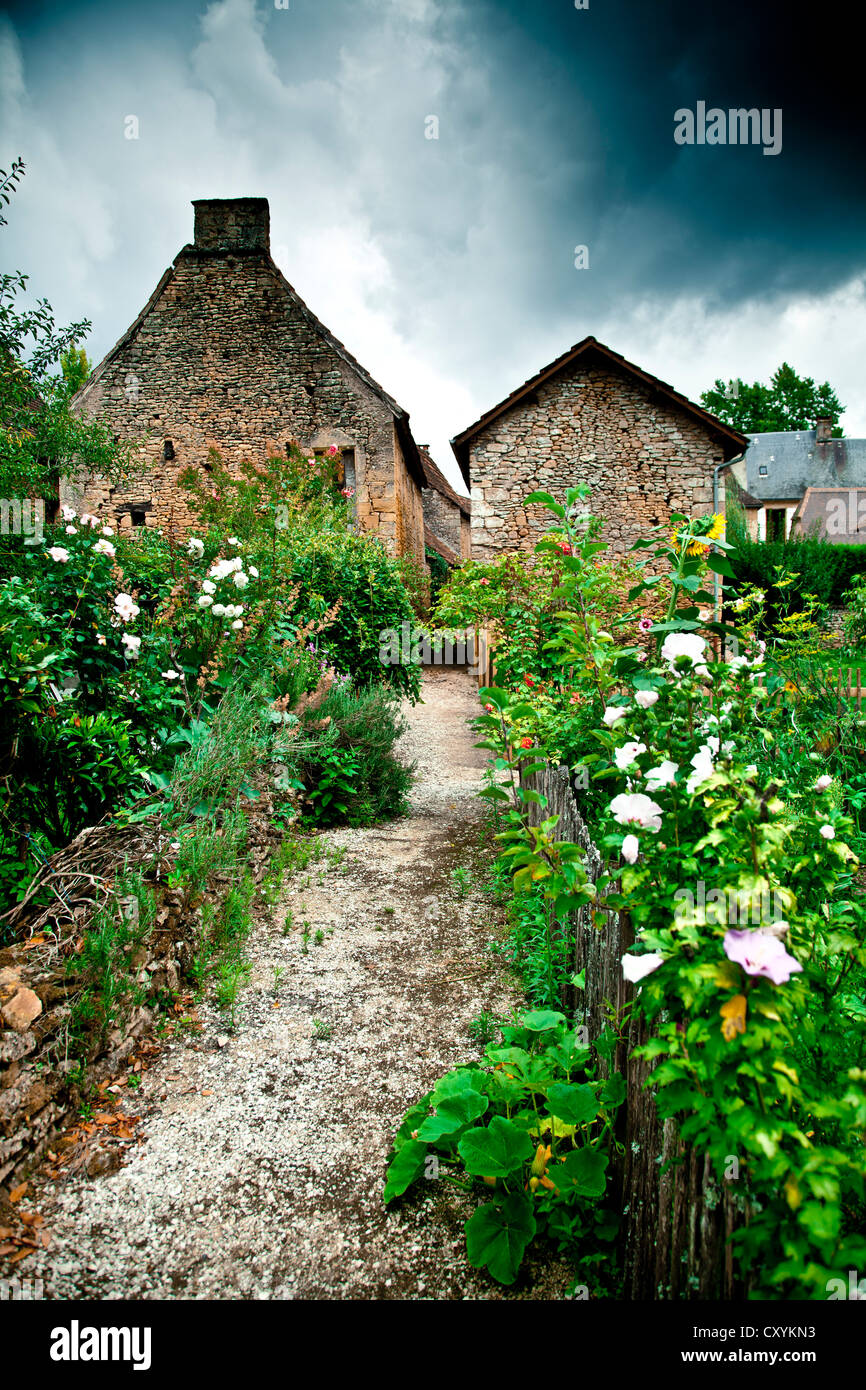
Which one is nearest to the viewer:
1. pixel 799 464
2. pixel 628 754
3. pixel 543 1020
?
pixel 628 754

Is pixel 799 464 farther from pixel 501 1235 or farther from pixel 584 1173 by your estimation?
pixel 501 1235

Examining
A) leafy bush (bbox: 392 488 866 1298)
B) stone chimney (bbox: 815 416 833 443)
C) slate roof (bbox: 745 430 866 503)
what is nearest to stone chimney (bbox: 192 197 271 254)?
leafy bush (bbox: 392 488 866 1298)

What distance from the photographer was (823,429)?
35.5 m

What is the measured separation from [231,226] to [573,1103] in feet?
52.4

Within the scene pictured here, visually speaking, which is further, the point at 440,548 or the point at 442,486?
the point at 442,486

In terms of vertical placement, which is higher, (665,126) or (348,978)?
(665,126)

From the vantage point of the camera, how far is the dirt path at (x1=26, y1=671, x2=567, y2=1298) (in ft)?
5.99

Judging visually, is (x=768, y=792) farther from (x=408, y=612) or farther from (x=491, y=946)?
(x=408, y=612)

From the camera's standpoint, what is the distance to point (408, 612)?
7.27m

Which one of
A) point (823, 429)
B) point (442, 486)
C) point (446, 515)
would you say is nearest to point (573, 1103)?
point (442, 486)

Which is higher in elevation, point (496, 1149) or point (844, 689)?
point (844, 689)

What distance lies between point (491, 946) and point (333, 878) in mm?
1309
